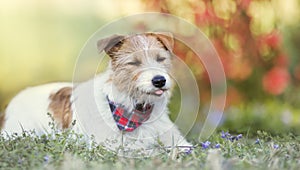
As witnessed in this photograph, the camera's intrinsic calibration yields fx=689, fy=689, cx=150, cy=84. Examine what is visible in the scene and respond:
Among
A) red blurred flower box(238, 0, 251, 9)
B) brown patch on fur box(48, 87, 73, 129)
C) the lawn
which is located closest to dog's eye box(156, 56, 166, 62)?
the lawn

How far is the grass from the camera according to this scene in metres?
4.09

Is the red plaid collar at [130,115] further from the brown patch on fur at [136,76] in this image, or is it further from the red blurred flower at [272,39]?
the red blurred flower at [272,39]

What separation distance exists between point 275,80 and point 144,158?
174 inches

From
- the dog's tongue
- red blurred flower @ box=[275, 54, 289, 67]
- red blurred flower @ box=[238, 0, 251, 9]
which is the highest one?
red blurred flower @ box=[238, 0, 251, 9]

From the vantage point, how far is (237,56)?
8586mm

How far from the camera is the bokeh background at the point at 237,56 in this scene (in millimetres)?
8148

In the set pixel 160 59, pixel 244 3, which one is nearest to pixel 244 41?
pixel 244 3

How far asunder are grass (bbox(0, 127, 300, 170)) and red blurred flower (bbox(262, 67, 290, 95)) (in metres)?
3.40

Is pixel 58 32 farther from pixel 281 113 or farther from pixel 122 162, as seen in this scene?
pixel 122 162

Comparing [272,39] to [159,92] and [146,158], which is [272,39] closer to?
[159,92]

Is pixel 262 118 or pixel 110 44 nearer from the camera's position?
pixel 110 44

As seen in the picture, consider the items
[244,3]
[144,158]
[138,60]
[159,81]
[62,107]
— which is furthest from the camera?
[244,3]

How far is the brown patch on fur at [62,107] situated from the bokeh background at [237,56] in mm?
1913

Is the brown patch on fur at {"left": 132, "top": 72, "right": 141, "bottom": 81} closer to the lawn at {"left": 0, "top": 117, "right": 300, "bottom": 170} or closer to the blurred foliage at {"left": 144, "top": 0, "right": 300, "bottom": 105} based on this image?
the lawn at {"left": 0, "top": 117, "right": 300, "bottom": 170}
